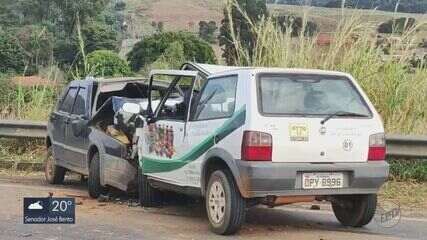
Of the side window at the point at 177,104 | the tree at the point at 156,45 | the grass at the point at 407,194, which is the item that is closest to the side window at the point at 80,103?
the side window at the point at 177,104

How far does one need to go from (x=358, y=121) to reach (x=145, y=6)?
242ft

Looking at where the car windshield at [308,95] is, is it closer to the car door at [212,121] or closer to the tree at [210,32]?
the car door at [212,121]

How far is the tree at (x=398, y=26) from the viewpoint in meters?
12.3

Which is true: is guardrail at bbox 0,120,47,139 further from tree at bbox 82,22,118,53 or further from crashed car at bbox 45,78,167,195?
tree at bbox 82,22,118,53

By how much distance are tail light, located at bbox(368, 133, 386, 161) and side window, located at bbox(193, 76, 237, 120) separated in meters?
1.40

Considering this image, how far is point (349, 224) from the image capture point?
25.6 ft

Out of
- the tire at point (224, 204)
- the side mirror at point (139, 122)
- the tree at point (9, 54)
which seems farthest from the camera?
the tree at point (9, 54)

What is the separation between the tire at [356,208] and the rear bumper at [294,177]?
0.35m

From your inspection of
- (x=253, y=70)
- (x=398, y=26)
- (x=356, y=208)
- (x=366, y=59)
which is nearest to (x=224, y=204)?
(x=253, y=70)

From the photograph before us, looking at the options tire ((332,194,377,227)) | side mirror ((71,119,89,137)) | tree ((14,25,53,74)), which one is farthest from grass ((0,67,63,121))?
tire ((332,194,377,227))

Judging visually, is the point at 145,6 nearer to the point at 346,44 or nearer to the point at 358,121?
the point at 346,44

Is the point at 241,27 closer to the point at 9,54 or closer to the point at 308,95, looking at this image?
the point at 308,95

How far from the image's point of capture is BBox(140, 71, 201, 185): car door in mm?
7934

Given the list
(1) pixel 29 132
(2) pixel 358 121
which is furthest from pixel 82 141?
(2) pixel 358 121
